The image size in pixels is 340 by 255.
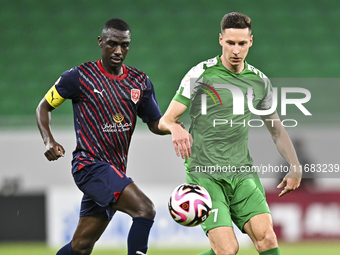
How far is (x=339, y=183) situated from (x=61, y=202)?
3.79m

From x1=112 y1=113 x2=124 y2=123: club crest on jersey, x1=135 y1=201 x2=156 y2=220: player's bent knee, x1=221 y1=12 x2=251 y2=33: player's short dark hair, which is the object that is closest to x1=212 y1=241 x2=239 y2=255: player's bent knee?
x1=135 y1=201 x2=156 y2=220: player's bent knee

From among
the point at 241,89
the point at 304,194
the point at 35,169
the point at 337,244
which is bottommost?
the point at 337,244

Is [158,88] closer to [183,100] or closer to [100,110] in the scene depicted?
[100,110]

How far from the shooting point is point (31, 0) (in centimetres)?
1003

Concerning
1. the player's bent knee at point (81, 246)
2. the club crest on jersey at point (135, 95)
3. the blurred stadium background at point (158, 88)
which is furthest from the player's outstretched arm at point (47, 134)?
the blurred stadium background at point (158, 88)

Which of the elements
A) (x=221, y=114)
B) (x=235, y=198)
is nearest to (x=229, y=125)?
(x=221, y=114)

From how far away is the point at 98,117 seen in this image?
4.20 metres

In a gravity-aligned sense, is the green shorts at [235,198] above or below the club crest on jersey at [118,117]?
below

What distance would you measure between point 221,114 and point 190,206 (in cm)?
78

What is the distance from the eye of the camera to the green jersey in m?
4.14

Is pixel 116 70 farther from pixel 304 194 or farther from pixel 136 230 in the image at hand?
pixel 304 194

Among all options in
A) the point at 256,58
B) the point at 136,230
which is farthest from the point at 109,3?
the point at 136,230

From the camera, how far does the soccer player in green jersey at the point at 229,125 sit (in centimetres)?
399

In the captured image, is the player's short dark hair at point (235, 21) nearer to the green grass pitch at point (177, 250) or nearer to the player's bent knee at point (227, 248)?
the player's bent knee at point (227, 248)
